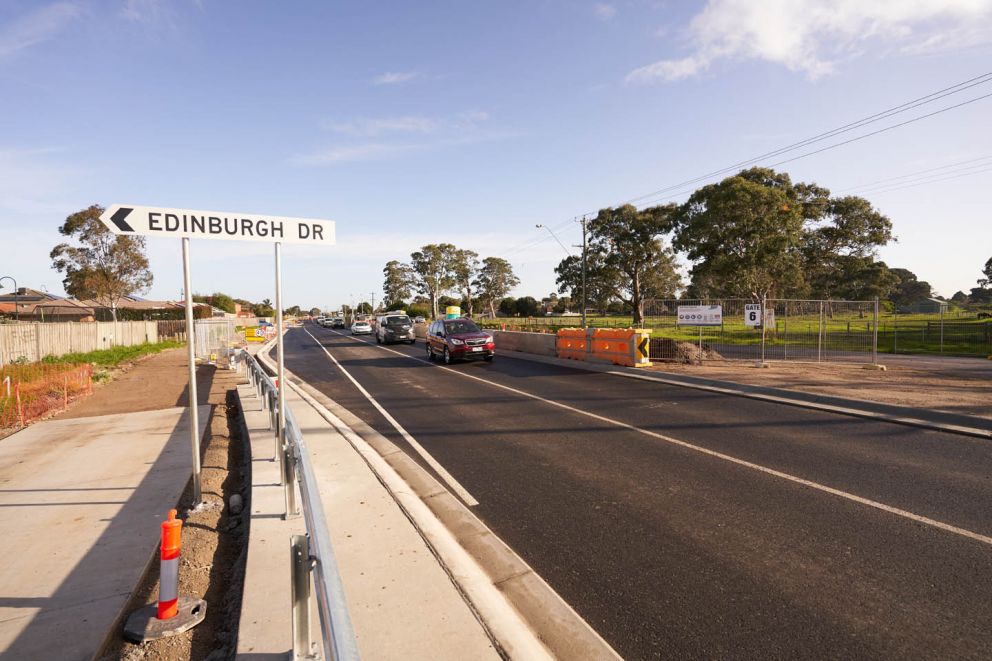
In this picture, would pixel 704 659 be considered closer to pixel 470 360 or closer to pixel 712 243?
pixel 470 360

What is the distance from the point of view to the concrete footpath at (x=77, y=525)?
3.54m

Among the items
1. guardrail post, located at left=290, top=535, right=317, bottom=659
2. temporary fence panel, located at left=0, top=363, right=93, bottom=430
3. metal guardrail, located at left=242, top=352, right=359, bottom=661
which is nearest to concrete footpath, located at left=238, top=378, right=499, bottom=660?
guardrail post, located at left=290, top=535, right=317, bottom=659

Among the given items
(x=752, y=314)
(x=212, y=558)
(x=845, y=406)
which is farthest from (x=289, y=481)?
(x=752, y=314)

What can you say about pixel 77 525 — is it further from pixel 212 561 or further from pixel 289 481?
pixel 289 481

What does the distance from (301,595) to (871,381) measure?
15251 mm

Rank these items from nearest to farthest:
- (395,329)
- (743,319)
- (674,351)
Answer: (743,319)
(674,351)
(395,329)

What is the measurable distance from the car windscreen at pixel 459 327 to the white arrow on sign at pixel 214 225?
574 inches

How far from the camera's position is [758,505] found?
518 centimetres

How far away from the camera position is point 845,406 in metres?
9.89

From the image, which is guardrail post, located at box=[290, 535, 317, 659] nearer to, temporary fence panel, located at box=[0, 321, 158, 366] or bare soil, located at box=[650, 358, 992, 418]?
bare soil, located at box=[650, 358, 992, 418]

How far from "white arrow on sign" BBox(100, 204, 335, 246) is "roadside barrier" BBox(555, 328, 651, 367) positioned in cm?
1309

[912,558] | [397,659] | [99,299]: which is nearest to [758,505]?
[912,558]

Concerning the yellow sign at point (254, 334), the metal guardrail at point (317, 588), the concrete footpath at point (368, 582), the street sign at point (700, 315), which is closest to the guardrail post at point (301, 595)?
the metal guardrail at point (317, 588)

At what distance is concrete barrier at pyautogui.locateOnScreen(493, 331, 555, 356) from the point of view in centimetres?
2186
